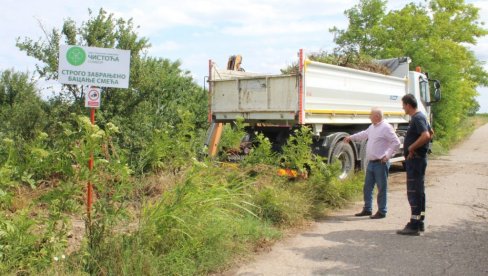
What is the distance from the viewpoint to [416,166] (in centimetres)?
635

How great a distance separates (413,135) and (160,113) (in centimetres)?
486

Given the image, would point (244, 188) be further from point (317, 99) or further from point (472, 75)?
point (472, 75)

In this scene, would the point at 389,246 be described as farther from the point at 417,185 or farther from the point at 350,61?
the point at 350,61

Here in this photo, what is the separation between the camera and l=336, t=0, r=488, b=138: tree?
20672 mm

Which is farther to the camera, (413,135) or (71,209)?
(413,135)

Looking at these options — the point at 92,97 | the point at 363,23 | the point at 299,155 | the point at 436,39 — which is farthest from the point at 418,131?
the point at 363,23

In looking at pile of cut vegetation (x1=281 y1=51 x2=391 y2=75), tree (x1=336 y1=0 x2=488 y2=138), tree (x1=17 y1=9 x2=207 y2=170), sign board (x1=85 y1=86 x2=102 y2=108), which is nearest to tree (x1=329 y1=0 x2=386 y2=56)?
tree (x1=336 y1=0 x2=488 y2=138)

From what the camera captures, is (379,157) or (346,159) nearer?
(379,157)

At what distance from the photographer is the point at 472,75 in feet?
96.7

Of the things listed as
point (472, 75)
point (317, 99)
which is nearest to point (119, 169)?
point (317, 99)

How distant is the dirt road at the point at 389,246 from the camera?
498 cm

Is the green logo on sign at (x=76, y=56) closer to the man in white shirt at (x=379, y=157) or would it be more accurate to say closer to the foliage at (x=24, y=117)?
the foliage at (x=24, y=117)

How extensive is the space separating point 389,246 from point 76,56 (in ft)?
13.9

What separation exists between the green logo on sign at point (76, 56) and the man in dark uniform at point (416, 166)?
418 cm
